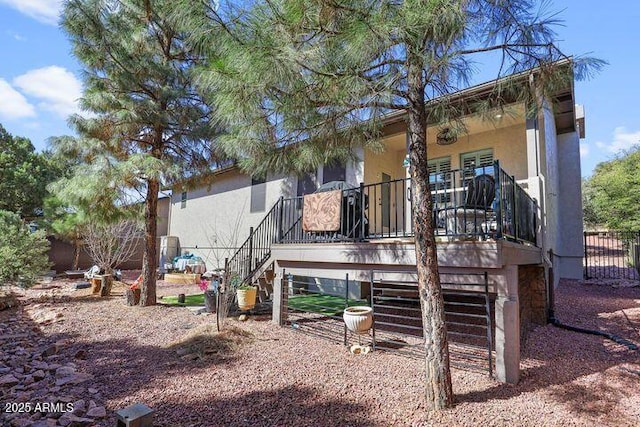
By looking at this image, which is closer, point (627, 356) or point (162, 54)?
point (627, 356)

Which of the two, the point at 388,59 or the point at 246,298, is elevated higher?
the point at 388,59

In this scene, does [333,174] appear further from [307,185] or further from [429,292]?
[429,292]

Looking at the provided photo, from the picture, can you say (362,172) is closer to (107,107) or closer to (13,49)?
(107,107)

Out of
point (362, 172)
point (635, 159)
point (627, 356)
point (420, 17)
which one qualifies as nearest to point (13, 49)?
point (362, 172)

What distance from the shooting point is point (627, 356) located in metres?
4.62

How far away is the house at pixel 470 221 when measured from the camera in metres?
4.30

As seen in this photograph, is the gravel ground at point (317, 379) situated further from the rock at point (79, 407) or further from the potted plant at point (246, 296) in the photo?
the potted plant at point (246, 296)

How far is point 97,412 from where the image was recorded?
10.8 feet

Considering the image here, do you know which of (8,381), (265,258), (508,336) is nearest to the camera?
(508,336)

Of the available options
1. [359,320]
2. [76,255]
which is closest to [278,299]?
[359,320]

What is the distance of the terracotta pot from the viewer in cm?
716

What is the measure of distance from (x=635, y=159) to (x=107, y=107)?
26.9m

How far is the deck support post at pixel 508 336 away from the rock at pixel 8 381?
5.83 metres

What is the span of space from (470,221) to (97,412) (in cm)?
547
